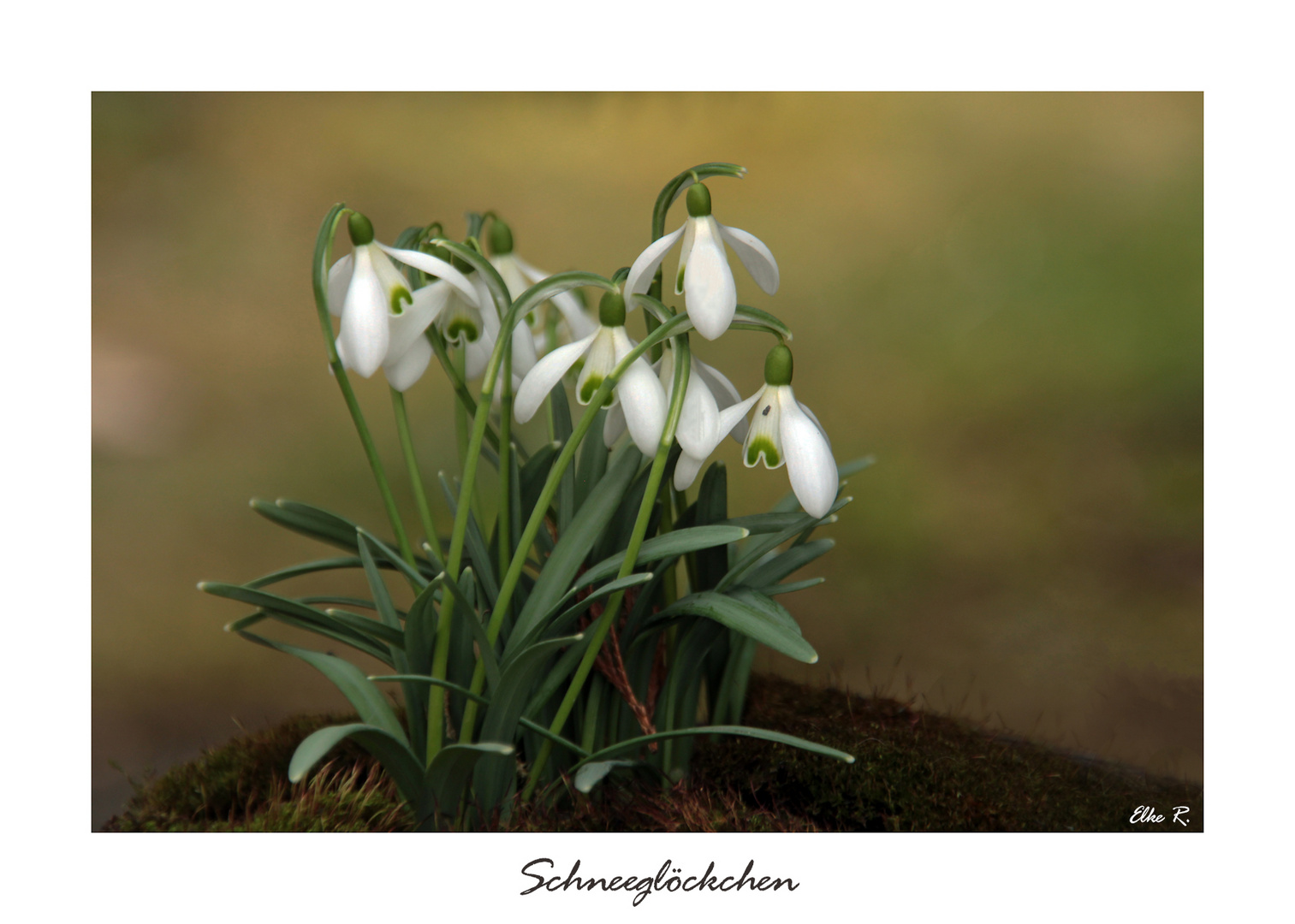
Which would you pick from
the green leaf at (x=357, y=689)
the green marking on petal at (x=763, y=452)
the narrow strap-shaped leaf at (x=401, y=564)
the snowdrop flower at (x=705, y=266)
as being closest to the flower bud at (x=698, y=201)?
the snowdrop flower at (x=705, y=266)

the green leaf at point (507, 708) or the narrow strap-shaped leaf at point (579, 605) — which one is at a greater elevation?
the narrow strap-shaped leaf at point (579, 605)

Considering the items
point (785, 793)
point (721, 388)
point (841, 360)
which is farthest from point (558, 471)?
point (841, 360)

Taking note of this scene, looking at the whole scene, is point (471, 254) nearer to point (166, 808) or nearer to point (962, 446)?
point (166, 808)

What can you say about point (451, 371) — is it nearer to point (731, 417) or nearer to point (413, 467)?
point (413, 467)

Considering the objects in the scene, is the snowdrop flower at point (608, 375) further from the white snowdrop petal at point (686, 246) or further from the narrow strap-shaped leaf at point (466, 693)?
the narrow strap-shaped leaf at point (466, 693)

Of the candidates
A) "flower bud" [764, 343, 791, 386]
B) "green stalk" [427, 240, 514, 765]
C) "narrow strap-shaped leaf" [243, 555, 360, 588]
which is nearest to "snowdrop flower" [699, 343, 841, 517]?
"flower bud" [764, 343, 791, 386]

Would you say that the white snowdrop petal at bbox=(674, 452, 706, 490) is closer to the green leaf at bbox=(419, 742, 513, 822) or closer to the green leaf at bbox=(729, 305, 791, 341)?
the green leaf at bbox=(729, 305, 791, 341)
